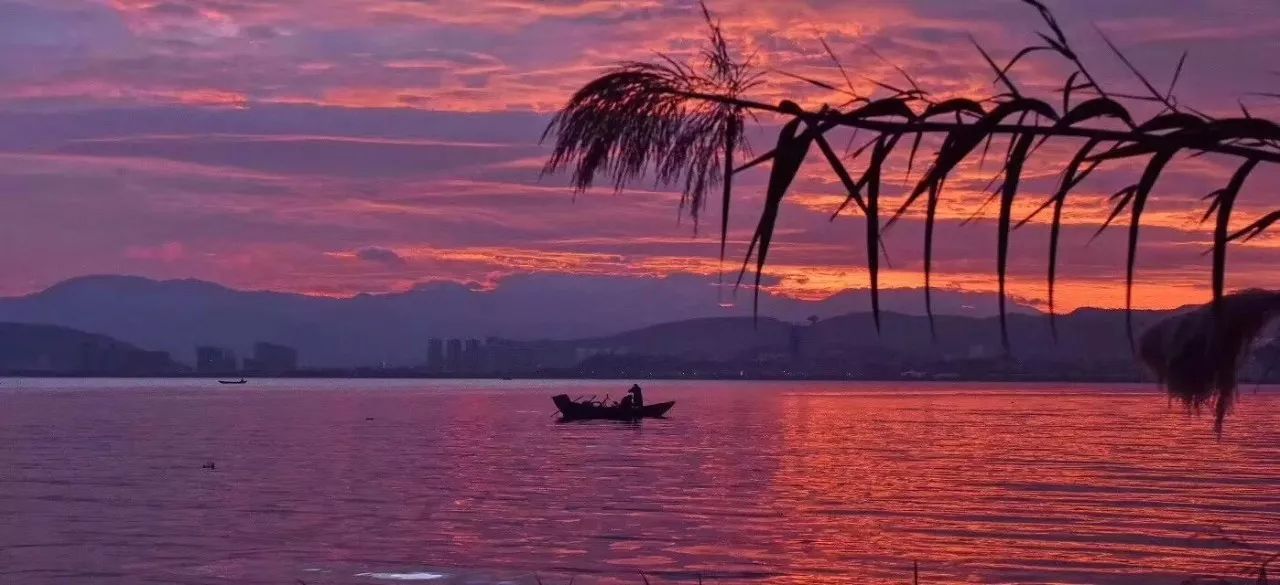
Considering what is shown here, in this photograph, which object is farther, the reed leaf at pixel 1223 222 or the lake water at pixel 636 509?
the lake water at pixel 636 509

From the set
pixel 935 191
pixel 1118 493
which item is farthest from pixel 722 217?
pixel 1118 493

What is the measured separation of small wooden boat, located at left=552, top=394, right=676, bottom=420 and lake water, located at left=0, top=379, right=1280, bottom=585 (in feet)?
51.5

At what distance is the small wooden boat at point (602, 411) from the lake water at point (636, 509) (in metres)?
15.7

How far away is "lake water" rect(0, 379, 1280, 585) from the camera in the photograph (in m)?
29.1

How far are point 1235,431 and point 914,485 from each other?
157 feet

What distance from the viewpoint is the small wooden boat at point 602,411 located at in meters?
100

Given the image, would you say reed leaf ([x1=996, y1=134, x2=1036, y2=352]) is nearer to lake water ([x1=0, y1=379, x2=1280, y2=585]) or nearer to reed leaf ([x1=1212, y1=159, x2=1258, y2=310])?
reed leaf ([x1=1212, y1=159, x2=1258, y2=310])

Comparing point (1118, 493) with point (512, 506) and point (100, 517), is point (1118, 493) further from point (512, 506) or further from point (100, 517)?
point (100, 517)

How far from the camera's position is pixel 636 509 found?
132 feet

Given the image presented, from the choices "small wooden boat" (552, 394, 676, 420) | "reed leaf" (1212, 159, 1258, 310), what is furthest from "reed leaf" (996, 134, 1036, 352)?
"small wooden boat" (552, 394, 676, 420)

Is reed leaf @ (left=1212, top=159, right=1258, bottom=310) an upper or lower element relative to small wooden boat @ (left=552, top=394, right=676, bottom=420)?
upper

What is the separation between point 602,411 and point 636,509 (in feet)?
202

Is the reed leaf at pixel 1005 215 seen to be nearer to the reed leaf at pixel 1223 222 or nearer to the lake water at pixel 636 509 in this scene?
the reed leaf at pixel 1223 222

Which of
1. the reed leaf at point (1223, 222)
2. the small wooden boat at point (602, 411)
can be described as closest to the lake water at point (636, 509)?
the reed leaf at point (1223, 222)
